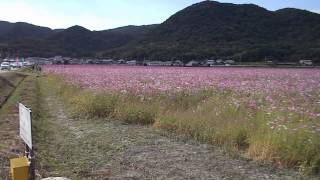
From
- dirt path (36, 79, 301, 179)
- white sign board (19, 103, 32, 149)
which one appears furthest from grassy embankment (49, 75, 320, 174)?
white sign board (19, 103, 32, 149)

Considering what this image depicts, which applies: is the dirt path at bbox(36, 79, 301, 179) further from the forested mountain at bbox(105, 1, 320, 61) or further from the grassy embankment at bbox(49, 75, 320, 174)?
the forested mountain at bbox(105, 1, 320, 61)

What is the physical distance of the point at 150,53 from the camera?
102 meters

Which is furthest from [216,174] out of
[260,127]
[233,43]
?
[233,43]

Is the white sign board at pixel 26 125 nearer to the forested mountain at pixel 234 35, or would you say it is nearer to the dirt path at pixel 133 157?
the dirt path at pixel 133 157

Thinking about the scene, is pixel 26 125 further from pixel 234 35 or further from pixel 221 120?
pixel 234 35

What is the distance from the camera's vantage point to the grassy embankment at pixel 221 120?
342 inches

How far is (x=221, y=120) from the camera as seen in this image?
1145 cm

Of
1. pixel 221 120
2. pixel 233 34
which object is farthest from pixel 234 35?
pixel 221 120

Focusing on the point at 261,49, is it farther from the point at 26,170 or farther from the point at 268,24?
the point at 26,170

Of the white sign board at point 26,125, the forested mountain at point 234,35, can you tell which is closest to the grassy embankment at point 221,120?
the white sign board at point 26,125

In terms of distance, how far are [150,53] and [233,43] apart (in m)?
19.1

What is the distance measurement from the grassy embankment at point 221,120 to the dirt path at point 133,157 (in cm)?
36

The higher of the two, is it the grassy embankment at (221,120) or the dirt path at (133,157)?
the grassy embankment at (221,120)

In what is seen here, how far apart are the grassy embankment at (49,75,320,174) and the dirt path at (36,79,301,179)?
0.36 m
